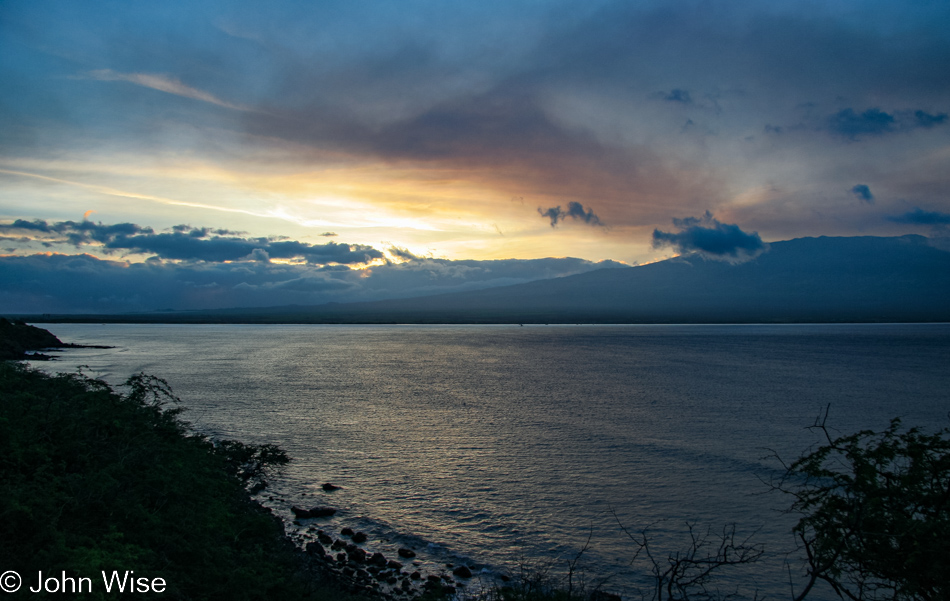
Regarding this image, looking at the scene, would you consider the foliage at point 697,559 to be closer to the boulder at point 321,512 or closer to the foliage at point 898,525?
the foliage at point 898,525

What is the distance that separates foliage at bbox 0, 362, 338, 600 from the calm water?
3726 mm

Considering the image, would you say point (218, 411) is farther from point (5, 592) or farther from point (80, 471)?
point (5, 592)

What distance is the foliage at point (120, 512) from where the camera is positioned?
945cm

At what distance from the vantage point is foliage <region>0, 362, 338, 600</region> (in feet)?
31.0

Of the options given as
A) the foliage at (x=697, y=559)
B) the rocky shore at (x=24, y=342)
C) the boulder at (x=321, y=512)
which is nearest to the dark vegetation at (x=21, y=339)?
the rocky shore at (x=24, y=342)

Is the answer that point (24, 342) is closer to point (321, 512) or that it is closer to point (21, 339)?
point (21, 339)

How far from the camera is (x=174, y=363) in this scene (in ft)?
247

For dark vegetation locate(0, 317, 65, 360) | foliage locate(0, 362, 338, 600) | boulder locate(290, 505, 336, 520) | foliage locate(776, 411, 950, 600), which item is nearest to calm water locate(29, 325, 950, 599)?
boulder locate(290, 505, 336, 520)

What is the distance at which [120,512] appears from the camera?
1174 cm

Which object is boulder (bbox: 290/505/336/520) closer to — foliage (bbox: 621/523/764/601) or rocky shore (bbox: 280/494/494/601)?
rocky shore (bbox: 280/494/494/601)

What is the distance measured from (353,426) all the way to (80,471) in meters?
20.2

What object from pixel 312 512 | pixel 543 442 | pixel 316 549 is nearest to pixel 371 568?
pixel 316 549

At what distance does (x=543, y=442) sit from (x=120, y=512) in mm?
21388

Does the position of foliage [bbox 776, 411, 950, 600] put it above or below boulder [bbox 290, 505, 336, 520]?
above
